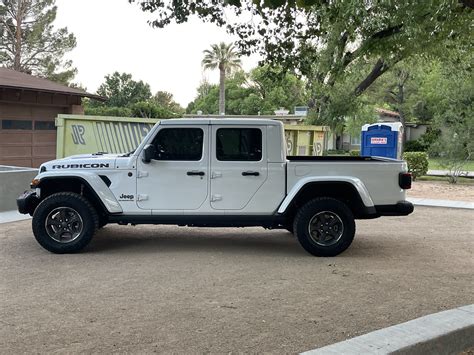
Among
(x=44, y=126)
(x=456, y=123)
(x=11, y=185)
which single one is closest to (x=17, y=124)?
(x=44, y=126)

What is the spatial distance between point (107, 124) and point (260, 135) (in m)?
6.96

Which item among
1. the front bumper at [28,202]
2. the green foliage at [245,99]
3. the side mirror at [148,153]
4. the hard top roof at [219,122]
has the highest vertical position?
the green foliage at [245,99]

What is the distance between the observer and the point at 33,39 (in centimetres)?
3747

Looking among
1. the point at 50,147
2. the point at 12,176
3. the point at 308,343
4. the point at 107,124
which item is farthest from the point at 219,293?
the point at 50,147

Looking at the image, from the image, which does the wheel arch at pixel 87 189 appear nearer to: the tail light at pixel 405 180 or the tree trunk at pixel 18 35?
the tail light at pixel 405 180

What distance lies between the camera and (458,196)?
14.9 m

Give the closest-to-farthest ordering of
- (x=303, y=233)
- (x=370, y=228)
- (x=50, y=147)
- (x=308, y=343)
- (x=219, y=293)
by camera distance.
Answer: (x=308, y=343) → (x=219, y=293) → (x=303, y=233) → (x=370, y=228) → (x=50, y=147)

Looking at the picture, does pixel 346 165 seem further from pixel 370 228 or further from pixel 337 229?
pixel 370 228

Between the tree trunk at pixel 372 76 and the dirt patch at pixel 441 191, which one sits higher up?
the tree trunk at pixel 372 76

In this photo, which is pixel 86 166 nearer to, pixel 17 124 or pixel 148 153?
pixel 148 153

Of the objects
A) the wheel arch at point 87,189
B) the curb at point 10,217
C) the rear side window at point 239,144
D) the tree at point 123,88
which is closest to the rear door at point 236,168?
the rear side window at point 239,144

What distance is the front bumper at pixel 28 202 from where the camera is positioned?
717 cm

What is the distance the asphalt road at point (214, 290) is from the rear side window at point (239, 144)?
1.42 meters

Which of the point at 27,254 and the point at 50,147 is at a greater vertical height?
the point at 50,147
